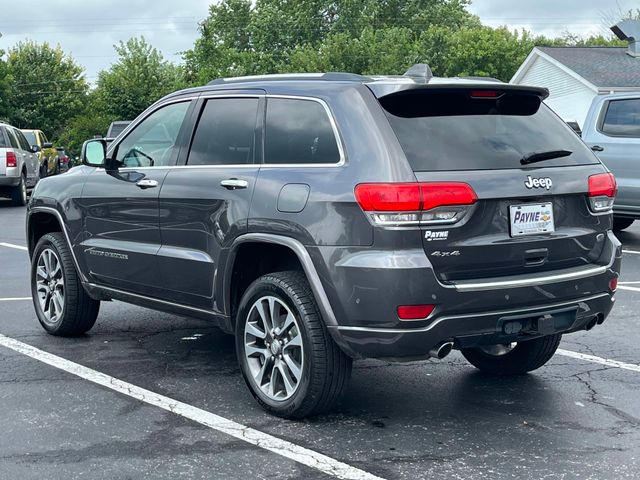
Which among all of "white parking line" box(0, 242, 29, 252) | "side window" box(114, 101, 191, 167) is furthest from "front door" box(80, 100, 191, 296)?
"white parking line" box(0, 242, 29, 252)

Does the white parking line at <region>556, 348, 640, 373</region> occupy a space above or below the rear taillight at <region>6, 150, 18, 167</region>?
below

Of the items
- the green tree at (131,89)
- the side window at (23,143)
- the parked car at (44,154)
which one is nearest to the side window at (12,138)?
the side window at (23,143)

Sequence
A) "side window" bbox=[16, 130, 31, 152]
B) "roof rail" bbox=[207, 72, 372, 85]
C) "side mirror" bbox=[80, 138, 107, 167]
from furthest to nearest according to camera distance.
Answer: "side window" bbox=[16, 130, 31, 152] → "side mirror" bbox=[80, 138, 107, 167] → "roof rail" bbox=[207, 72, 372, 85]

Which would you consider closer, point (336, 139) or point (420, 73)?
point (336, 139)

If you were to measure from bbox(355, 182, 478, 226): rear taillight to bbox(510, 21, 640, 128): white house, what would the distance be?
37.2 meters

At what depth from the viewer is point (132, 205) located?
6434 millimetres

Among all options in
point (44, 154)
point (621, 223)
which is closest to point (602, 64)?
point (44, 154)

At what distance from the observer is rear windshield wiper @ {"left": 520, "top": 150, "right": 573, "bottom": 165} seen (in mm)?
5199

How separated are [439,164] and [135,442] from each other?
77.5 inches

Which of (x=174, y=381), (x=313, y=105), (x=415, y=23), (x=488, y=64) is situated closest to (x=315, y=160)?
(x=313, y=105)

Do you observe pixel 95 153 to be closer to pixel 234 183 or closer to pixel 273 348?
pixel 234 183

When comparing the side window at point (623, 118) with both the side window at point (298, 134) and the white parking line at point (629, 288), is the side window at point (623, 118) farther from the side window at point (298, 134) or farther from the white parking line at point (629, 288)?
the side window at point (298, 134)

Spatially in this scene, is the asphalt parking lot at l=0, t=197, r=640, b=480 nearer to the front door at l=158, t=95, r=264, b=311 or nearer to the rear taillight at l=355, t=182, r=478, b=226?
the front door at l=158, t=95, r=264, b=311

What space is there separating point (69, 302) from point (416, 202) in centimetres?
341
